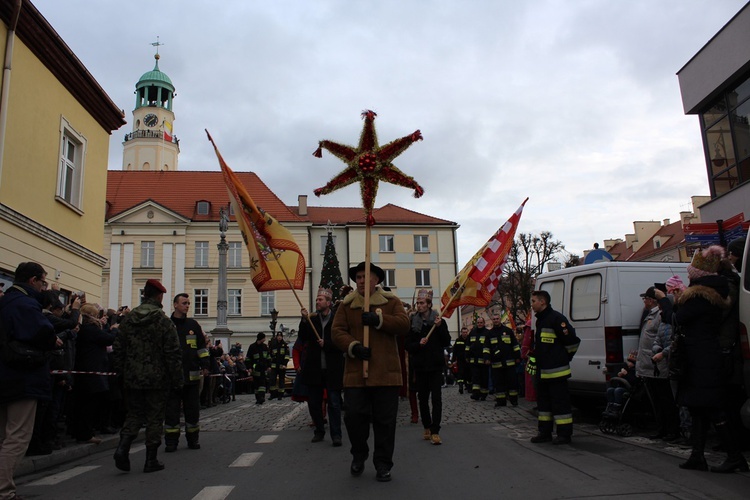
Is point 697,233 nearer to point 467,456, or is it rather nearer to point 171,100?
point 467,456

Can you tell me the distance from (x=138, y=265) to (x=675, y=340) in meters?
48.3

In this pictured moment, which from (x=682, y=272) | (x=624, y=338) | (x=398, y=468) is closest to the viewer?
(x=398, y=468)

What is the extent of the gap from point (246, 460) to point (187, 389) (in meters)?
1.58

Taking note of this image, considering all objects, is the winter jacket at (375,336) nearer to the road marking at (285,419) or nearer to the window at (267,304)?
the road marking at (285,419)

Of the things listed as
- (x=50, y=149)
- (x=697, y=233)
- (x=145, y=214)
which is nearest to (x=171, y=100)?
(x=145, y=214)

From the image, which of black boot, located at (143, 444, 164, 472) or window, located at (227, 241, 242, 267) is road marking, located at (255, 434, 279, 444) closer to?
black boot, located at (143, 444, 164, 472)

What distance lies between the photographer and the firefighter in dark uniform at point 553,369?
8062 mm

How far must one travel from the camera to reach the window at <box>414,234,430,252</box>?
5712 cm

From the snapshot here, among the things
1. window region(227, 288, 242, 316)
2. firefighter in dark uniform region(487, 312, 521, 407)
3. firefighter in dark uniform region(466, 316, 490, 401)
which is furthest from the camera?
window region(227, 288, 242, 316)

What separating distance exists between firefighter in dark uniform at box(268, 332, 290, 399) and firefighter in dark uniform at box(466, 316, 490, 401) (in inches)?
202

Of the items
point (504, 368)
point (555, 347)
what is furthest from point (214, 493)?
point (504, 368)

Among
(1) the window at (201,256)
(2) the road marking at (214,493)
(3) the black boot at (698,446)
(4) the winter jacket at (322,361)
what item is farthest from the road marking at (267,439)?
(1) the window at (201,256)

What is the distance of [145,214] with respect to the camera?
50.5 metres

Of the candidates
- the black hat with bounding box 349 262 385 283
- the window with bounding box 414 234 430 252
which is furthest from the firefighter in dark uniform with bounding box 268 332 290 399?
the window with bounding box 414 234 430 252
